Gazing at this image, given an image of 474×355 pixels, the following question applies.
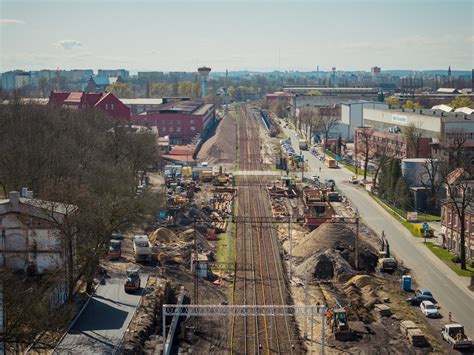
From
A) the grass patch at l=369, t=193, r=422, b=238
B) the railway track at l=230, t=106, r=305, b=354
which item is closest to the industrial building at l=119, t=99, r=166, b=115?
the railway track at l=230, t=106, r=305, b=354

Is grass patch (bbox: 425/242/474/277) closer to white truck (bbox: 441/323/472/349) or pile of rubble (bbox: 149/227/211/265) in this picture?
white truck (bbox: 441/323/472/349)

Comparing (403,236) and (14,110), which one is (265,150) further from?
(403,236)

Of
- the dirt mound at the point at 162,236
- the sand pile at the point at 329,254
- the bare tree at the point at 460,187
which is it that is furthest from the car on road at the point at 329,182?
the dirt mound at the point at 162,236

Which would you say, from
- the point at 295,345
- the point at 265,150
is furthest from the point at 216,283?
the point at 265,150

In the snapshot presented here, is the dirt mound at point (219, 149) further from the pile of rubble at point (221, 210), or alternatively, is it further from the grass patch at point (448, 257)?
the grass patch at point (448, 257)

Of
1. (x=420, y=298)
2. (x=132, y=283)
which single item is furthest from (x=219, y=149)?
(x=420, y=298)

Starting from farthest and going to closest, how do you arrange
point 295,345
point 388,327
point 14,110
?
1. point 14,110
2. point 388,327
3. point 295,345
